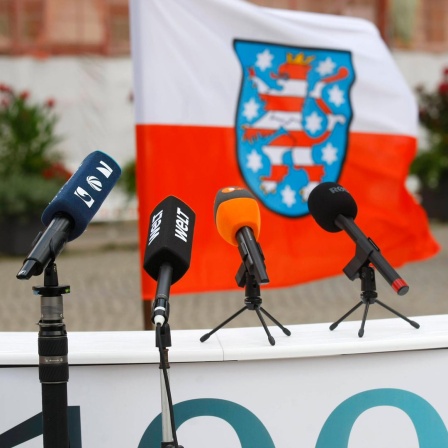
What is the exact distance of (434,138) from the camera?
54.3 ft

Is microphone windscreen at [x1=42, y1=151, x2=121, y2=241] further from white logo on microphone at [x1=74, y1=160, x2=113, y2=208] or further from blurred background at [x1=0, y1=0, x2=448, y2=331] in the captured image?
blurred background at [x1=0, y1=0, x2=448, y2=331]

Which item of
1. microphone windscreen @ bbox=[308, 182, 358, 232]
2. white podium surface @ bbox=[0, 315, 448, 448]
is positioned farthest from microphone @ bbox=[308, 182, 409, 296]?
white podium surface @ bbox=[0, 315, 448, 448]

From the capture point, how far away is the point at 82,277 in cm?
1063

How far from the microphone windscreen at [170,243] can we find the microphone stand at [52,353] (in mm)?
223

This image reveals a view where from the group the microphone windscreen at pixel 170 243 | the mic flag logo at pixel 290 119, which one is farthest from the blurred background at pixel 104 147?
the microphone windscreen at pixel 170 243

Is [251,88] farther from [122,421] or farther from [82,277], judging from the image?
[82,277]

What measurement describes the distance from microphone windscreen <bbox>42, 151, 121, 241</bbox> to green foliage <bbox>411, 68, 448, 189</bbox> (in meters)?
14.0

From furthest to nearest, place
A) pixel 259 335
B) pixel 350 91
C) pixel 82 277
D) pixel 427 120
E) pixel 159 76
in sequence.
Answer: pixel 427 120, pixel 82 277, pixel 350 91, pixel 159 76, pixel 259 335

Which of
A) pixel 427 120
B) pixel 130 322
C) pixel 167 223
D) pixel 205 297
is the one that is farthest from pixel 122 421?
pixel 427 120

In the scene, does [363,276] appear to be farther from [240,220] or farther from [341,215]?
[240,220]

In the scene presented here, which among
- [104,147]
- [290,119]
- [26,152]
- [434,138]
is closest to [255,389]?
[290,119]

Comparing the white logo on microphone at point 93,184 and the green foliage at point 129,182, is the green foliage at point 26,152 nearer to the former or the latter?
the green foliage at point 129,182

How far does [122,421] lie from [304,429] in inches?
19.8

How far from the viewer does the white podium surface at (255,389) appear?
2445mm
